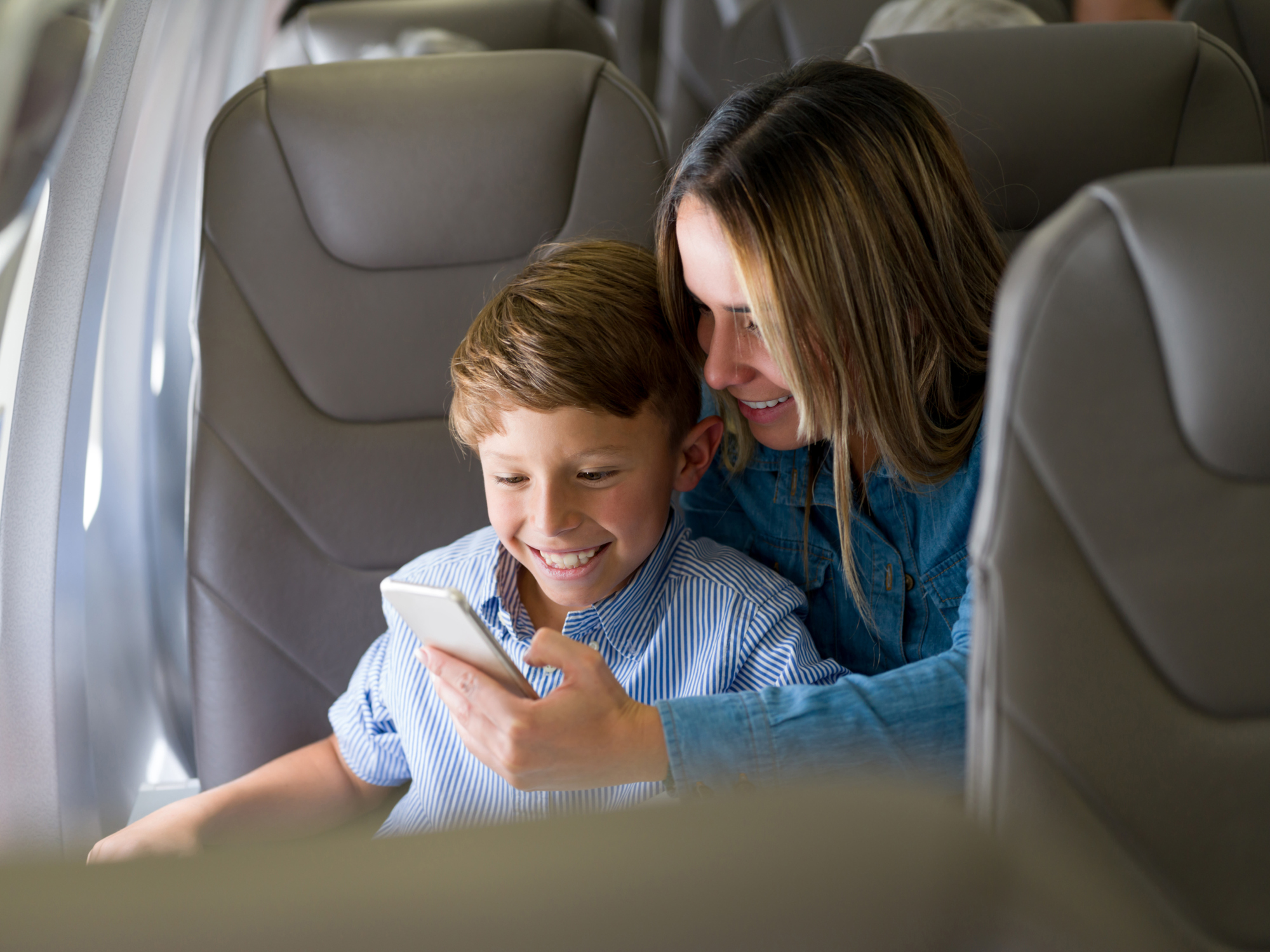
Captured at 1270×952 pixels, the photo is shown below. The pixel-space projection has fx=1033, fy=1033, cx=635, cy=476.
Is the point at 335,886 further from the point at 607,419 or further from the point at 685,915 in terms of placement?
the point at 607,419

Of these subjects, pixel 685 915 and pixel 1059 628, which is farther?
pixel 1059 628

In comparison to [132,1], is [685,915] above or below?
below

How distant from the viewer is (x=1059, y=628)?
0.54 metres

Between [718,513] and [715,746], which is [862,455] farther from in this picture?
[715,746]

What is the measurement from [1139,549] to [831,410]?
430 millimetres

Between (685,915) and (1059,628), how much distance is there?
0.35 m

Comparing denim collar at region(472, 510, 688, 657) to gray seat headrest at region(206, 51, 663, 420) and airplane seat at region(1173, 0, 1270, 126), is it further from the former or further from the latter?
airplane seat at region(1173, 0, 1270, 126)

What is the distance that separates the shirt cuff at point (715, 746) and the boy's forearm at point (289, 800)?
476 millimetres

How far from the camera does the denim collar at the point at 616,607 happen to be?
1.03 meters

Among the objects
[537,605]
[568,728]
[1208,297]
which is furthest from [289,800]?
[1208,297]

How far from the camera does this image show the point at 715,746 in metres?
0.81

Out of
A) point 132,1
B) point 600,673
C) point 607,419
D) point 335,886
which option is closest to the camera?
point 335,886

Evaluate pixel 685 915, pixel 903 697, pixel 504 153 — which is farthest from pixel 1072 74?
pixel 685 915

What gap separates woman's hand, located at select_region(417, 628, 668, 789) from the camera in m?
0.80
